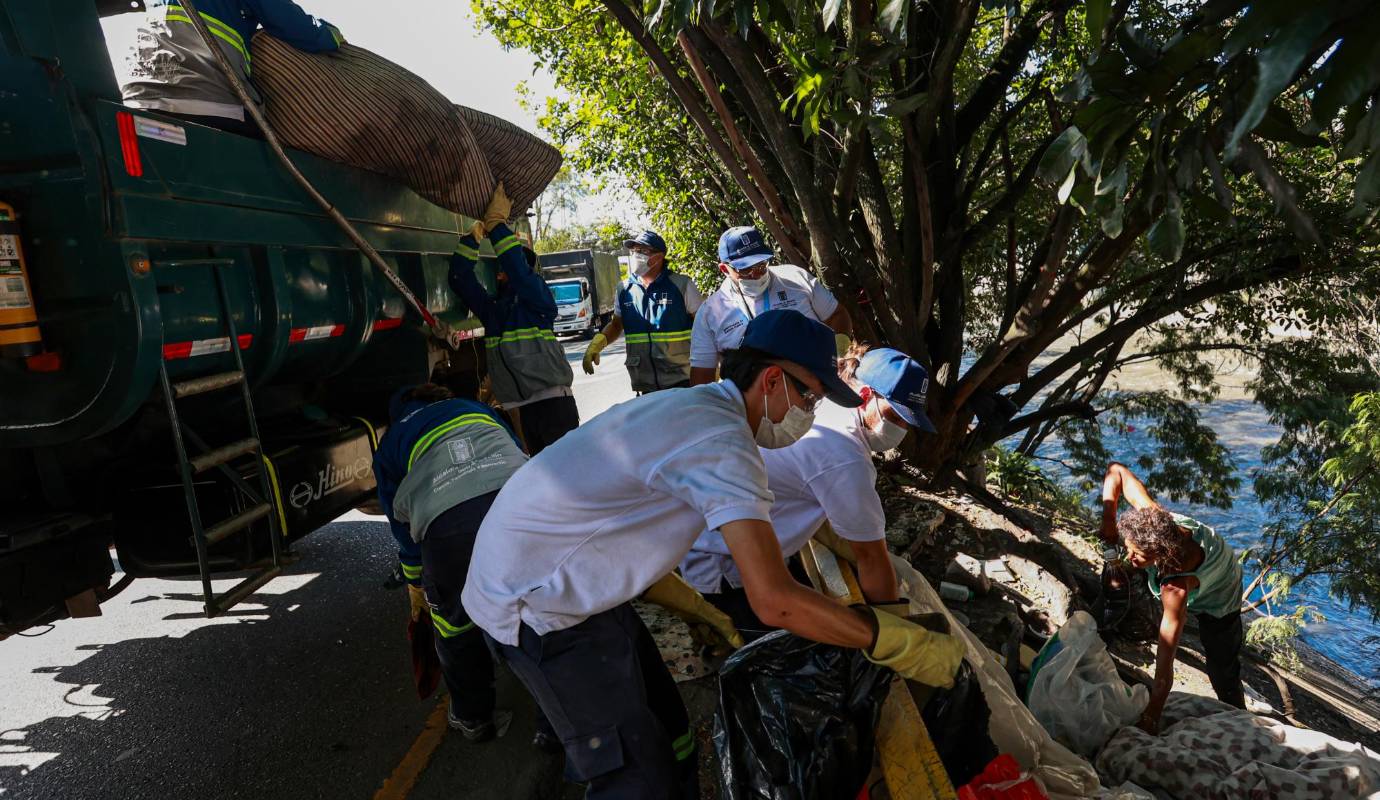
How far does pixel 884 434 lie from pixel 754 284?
1.96m

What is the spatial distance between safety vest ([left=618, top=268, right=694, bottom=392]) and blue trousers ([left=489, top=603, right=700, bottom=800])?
2.98 meters

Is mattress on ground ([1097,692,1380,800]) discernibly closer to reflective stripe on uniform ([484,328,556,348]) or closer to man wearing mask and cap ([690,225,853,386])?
man wearing mask and cap ([690,225,853,386])

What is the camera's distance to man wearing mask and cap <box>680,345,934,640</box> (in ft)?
7.32

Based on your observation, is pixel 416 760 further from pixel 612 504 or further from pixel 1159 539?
pixel 1159 539

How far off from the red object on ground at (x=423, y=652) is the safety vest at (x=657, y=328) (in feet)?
7.21

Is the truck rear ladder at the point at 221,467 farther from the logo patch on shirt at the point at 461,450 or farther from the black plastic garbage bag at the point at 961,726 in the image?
the black plastic garbage bag at the point at 961,726

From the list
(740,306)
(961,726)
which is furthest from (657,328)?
(961,726)

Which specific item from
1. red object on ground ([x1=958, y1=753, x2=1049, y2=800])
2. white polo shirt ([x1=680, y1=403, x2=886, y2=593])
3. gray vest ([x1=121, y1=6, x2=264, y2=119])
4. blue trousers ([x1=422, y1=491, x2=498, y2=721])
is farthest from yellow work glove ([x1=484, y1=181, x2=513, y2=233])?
red object on ground ([x1=958, y1=753, x2=1049, y2=800])

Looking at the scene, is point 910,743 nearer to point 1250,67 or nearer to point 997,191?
point 1250,67

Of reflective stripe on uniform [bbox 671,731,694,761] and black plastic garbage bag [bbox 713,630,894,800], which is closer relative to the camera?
black plastic garbage bag [bbox 713,630,894,800]

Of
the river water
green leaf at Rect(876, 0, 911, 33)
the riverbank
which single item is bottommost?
the river water

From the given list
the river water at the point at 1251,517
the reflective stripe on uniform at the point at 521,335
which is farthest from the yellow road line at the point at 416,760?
the river water at the point at 1251,517

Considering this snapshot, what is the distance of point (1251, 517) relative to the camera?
14.6 metres

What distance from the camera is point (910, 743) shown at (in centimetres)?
179
